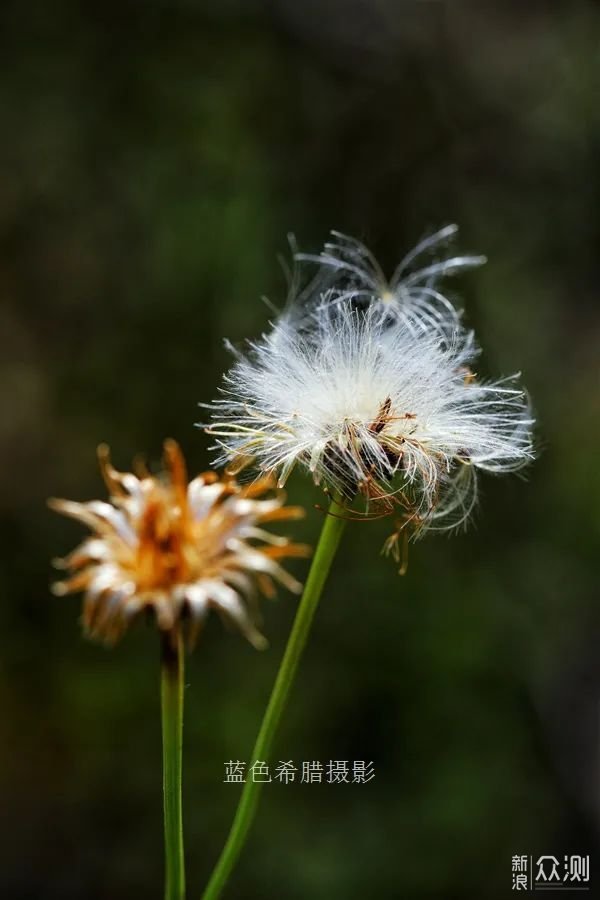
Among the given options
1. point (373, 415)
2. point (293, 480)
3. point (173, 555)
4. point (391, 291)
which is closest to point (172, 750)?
point (173, 555)

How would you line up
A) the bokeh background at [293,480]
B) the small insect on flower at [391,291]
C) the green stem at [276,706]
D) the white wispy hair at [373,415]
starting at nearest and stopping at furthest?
the green stem at [276,706] → the white wispy hair at [373,415] → the small insect on flower at [391,291] → the bokeh background at [293,480]

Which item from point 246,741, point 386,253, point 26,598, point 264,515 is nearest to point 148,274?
point 386,253

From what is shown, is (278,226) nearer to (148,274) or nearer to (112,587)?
(148,274)

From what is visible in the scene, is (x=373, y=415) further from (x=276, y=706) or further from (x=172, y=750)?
(x=172, y=750)

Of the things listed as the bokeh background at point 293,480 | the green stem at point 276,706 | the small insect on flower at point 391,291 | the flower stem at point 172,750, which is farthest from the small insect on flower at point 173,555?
the bokeh background at point 293,480

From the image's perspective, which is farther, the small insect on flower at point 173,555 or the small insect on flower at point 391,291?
the small insect on flower at point 391,291

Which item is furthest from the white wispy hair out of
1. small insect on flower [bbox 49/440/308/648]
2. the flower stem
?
the flower stem

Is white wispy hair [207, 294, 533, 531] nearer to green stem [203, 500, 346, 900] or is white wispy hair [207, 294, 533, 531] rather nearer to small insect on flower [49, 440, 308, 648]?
green stem [203, 500, 346, 900]

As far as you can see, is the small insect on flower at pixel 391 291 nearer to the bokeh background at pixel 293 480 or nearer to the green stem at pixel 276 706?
the green stem at pixel 276 706
